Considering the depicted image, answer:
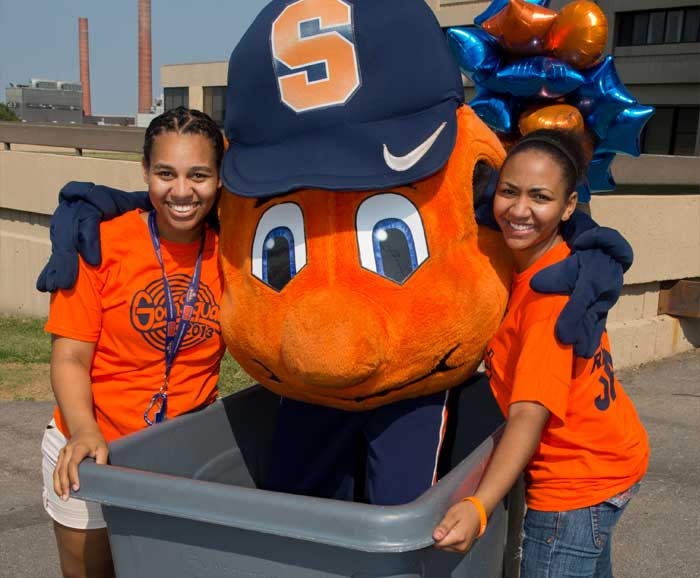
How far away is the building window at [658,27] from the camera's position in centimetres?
2584

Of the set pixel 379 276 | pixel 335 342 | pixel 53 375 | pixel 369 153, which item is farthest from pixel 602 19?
pixel 53 375

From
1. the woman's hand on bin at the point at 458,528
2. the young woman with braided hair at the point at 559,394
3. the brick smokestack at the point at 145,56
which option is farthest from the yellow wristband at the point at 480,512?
the brick smokestack at the point at 145,56

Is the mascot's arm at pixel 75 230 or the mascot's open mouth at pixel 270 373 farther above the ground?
the mascot's arm at pixel 75 230

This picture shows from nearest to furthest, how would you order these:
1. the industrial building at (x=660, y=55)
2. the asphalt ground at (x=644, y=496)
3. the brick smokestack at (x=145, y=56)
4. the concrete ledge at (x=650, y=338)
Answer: the asphalt ground at (x=644, y=496) < the concrete ledge at (x=650, y=338) < the industrial building at (x=660, y=55) < the brick smokestack at (x=145, y=56)

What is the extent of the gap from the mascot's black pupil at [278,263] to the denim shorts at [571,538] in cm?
85

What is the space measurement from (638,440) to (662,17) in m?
27.5

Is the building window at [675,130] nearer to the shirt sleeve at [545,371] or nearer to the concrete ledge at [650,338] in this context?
the concrete ledge at [650,338]

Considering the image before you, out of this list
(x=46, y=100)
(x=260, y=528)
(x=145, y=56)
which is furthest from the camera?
(x=46, y=100)

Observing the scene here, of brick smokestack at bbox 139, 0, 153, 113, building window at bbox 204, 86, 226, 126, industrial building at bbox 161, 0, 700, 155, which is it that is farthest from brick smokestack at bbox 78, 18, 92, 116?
industrial building at bbox 161, 0, 700, 155

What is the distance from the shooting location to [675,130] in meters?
26.1

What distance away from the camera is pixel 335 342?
180 centimetres

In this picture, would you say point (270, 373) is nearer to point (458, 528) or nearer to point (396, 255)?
point (396, 255)

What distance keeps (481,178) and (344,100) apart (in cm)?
43

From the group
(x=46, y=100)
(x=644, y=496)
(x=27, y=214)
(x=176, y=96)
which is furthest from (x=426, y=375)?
(x=46, y=100)
